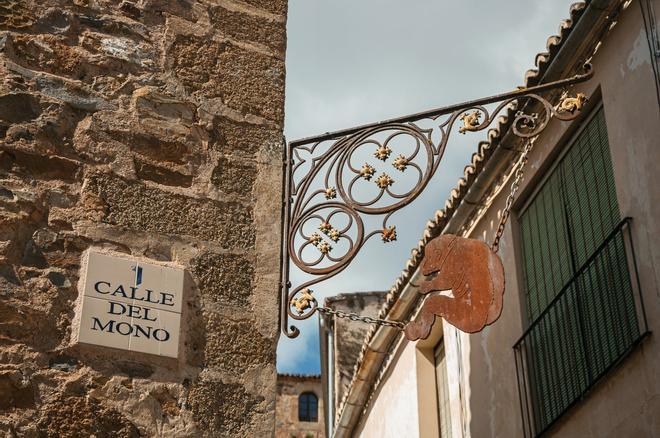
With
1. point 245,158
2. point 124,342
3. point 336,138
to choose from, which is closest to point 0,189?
point 124,342

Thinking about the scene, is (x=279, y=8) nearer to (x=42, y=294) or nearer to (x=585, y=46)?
(x=42, y=294)

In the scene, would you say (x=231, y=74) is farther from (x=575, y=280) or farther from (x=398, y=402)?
(x=398, y=402)

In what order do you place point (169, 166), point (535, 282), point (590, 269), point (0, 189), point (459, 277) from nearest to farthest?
point (0, 189) → point (169, 166) → point (459, 277) → point (590, 269) → point (535, 282)

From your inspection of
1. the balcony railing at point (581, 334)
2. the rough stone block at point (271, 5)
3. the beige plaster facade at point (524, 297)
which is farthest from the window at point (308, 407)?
the rough stone block at point (271, 5)

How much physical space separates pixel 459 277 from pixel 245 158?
1395 millimetres

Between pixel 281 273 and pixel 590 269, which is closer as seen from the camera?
pixel 281 273

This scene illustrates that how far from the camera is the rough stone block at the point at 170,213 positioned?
4418 millimetres

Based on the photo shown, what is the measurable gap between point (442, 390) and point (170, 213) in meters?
7.12

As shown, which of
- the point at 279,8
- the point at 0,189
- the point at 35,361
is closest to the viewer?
the point at 35,361

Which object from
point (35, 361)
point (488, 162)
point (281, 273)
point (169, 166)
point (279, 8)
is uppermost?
point (488, 162)

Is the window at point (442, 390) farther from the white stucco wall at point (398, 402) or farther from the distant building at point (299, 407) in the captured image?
the distant building at point (299, 407)

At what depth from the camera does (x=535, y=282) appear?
9.04 metres

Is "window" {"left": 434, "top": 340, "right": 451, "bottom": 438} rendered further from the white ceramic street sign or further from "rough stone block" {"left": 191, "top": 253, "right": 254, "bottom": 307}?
the white ceramic street sign

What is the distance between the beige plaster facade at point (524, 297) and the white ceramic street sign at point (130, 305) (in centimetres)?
367
